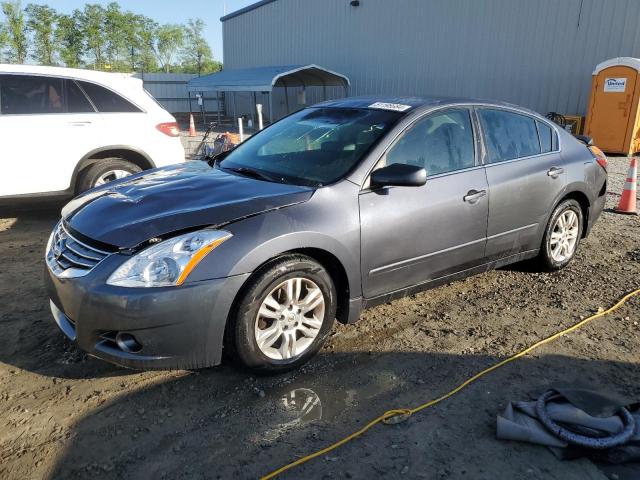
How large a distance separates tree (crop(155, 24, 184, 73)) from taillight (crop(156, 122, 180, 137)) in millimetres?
66057

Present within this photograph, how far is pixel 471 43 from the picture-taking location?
18.0 meters

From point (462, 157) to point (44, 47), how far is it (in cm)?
5074

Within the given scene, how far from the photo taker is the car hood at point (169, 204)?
9.41 ft

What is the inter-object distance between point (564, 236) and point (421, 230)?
2.07 metres

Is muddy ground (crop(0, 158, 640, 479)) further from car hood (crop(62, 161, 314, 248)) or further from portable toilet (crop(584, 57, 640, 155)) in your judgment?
portable toilet (crop(584, 57, 640, 155))

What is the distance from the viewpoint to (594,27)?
14570mm

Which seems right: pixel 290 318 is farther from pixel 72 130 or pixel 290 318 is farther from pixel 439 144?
pixel 72 130

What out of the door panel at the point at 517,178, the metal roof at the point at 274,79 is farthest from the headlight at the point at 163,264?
the metal roof at the point at 274,79

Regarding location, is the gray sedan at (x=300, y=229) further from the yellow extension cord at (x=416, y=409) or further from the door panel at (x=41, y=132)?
the door panel at (x=41, y=132)

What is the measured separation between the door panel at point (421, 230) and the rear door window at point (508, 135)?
361 millimetres

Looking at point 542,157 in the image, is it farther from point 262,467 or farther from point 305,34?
point 305,34

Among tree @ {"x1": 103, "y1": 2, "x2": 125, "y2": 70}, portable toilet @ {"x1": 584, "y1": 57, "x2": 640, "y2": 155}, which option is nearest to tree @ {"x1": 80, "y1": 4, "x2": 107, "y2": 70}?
tree @ {"x1": 103, "y1": 2, "x2": 125, "y2": 70}

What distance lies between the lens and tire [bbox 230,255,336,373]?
289 cm

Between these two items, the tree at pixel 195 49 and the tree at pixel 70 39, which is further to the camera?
the tree at pixel 195 49
